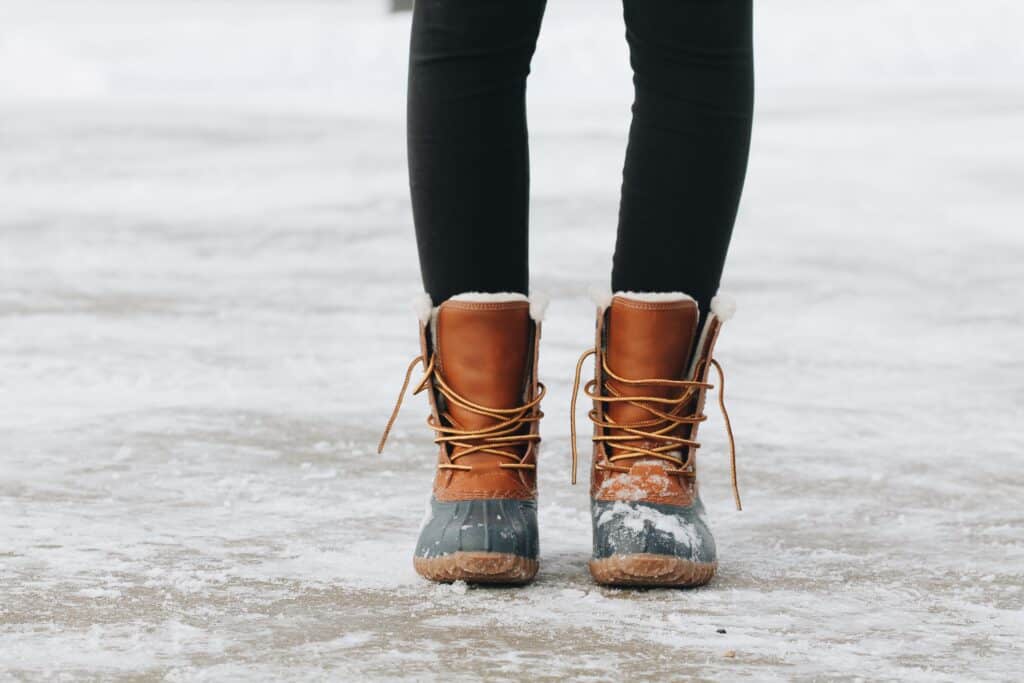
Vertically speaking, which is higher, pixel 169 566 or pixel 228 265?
pixel 169 566

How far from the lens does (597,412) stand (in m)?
1.40

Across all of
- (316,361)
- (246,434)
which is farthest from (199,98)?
(246,434)

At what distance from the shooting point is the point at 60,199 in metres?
4.14

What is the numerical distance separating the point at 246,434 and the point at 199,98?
4.24 metres

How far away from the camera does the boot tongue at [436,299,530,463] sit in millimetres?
1357

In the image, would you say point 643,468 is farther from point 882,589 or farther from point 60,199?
point 60,199

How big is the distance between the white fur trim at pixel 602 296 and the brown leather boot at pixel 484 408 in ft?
0.18

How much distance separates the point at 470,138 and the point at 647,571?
0.40m

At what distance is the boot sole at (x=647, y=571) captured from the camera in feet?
4.22

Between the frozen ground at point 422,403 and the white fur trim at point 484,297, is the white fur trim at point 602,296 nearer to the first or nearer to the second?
the white fur trim at point 484,297

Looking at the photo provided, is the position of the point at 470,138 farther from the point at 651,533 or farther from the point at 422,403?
the point at 422,403

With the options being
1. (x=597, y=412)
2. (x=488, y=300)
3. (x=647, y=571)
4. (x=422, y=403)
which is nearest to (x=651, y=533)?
(x=647, y=571)

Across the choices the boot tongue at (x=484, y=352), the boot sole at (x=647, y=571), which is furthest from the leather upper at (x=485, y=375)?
the boot sole at (x=647, y=571)

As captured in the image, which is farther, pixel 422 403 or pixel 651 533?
pixel 422 403
